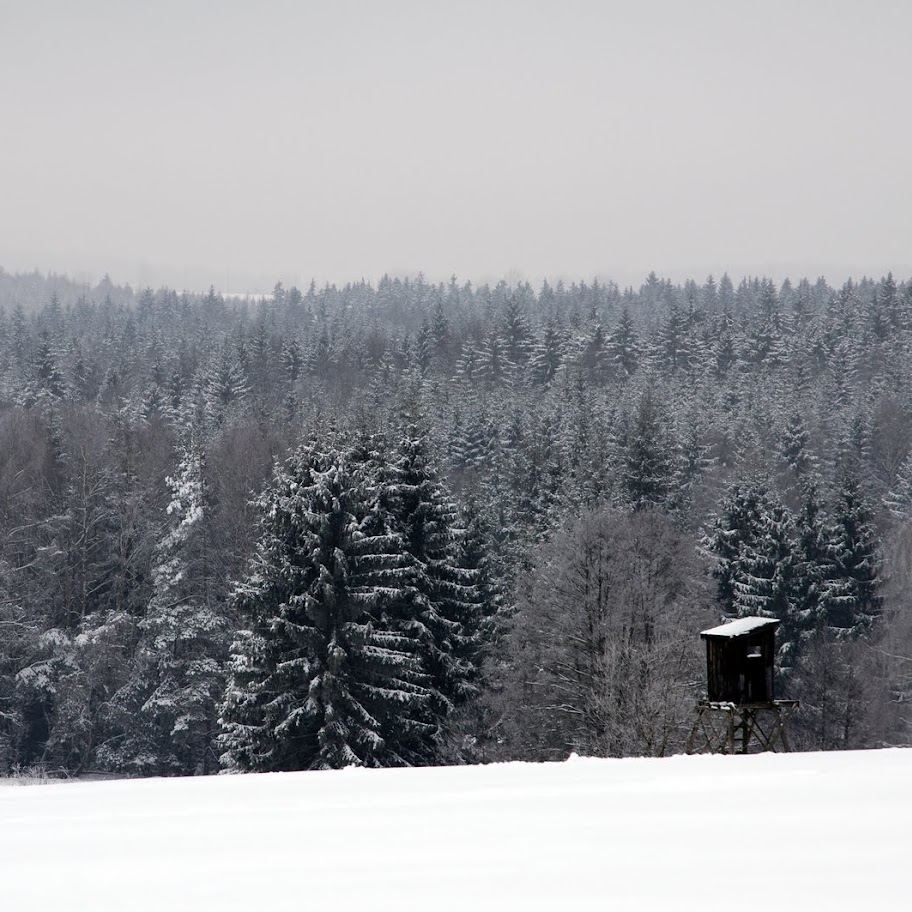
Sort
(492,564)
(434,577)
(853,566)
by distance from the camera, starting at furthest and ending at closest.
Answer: (853,566) < (492,564) < (434,577)

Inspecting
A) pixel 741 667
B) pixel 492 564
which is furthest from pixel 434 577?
pixel 741 667

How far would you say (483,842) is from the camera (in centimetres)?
727

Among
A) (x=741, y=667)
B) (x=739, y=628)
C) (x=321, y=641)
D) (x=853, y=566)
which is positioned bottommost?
(x=853, y=566)

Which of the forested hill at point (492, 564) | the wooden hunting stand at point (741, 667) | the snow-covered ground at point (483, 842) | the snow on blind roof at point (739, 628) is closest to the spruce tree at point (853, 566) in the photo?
the forested hill at point (492, 564)

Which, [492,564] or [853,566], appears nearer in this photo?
[492,564]

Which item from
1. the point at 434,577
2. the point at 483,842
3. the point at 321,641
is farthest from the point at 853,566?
the point at 483,842

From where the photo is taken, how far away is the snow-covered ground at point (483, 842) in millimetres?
6031

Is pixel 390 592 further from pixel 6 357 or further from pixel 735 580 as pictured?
pixel 6 357

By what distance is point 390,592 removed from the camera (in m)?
35.0

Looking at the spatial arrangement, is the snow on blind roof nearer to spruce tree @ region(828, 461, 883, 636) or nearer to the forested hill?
the forested hill

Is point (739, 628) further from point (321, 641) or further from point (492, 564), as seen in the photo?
point (492, 564)

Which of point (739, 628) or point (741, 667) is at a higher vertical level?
point (739, 628)

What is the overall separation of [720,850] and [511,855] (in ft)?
4.11

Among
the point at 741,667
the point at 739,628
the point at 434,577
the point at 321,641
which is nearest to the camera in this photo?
the point at 741,667
